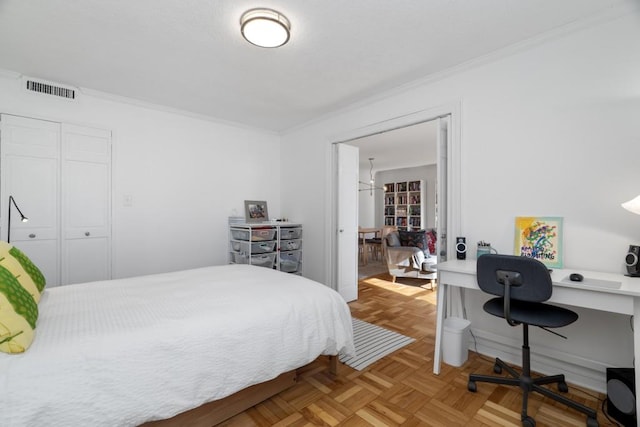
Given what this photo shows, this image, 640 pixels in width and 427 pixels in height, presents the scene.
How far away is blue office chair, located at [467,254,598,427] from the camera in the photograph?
5.46 ft

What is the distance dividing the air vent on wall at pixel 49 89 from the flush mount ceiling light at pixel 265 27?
2.12 metres

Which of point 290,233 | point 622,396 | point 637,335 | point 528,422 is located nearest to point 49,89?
point 290,233

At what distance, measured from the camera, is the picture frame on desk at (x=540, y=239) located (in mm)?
2107

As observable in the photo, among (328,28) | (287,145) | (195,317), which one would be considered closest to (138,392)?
(195,317)

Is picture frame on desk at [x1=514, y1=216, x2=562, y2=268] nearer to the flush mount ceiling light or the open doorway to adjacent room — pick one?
the flush mount ceiling light

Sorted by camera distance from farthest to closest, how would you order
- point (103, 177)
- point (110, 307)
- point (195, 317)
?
point (103, 177)
point (110, 307)
point (195, 317)

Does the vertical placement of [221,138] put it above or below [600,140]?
above

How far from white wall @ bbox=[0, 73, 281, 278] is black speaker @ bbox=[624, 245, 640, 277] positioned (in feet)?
12.5

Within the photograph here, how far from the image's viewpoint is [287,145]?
4.50 m

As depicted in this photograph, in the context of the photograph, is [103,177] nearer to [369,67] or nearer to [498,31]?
[369,67]

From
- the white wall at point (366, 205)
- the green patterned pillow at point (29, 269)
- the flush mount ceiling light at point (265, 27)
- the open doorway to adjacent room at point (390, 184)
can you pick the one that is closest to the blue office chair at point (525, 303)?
the flush mount ceiling light at point (265, 27)

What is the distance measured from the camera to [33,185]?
275 centimetres

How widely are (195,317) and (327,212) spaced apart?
2.49m

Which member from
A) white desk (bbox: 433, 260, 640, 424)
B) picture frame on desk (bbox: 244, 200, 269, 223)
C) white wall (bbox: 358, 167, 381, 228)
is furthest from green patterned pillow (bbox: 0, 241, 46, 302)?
white wall (bbox: 358, 167, 381, 228)
